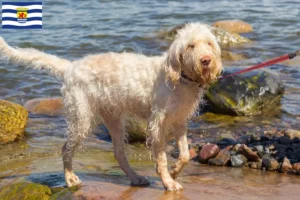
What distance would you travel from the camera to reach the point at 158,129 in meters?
6.19

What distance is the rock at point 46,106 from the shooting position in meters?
11.2

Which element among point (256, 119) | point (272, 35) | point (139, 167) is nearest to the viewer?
point (139, 167)

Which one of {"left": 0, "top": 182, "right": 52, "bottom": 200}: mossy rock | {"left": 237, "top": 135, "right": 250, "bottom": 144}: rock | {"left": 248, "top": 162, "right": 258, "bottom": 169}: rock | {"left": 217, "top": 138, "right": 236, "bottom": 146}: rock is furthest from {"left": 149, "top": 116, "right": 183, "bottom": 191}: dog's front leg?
{"left": 237, "top": 135, "right": 250, "bottom": 144}: rock

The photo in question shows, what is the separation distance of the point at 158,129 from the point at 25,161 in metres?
2.53

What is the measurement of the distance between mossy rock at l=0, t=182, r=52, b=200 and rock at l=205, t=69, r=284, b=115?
4815mm

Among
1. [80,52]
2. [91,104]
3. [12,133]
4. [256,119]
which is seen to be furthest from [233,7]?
[91,104]

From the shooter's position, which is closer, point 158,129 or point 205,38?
point 205,38

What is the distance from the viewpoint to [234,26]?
1941 centimetres

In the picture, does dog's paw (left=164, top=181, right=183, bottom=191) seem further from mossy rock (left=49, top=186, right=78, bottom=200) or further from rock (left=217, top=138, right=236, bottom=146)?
rock (left=217, top=138, right=236, bottom=146)

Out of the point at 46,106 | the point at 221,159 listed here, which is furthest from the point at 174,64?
the point at 46,106

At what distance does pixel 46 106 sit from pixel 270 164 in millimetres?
5088

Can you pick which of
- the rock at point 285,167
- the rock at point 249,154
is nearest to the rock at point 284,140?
the rock at point 249,154

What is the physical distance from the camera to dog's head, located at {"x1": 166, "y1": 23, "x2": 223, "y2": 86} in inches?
225

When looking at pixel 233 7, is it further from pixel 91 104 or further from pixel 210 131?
pixel 91 104
